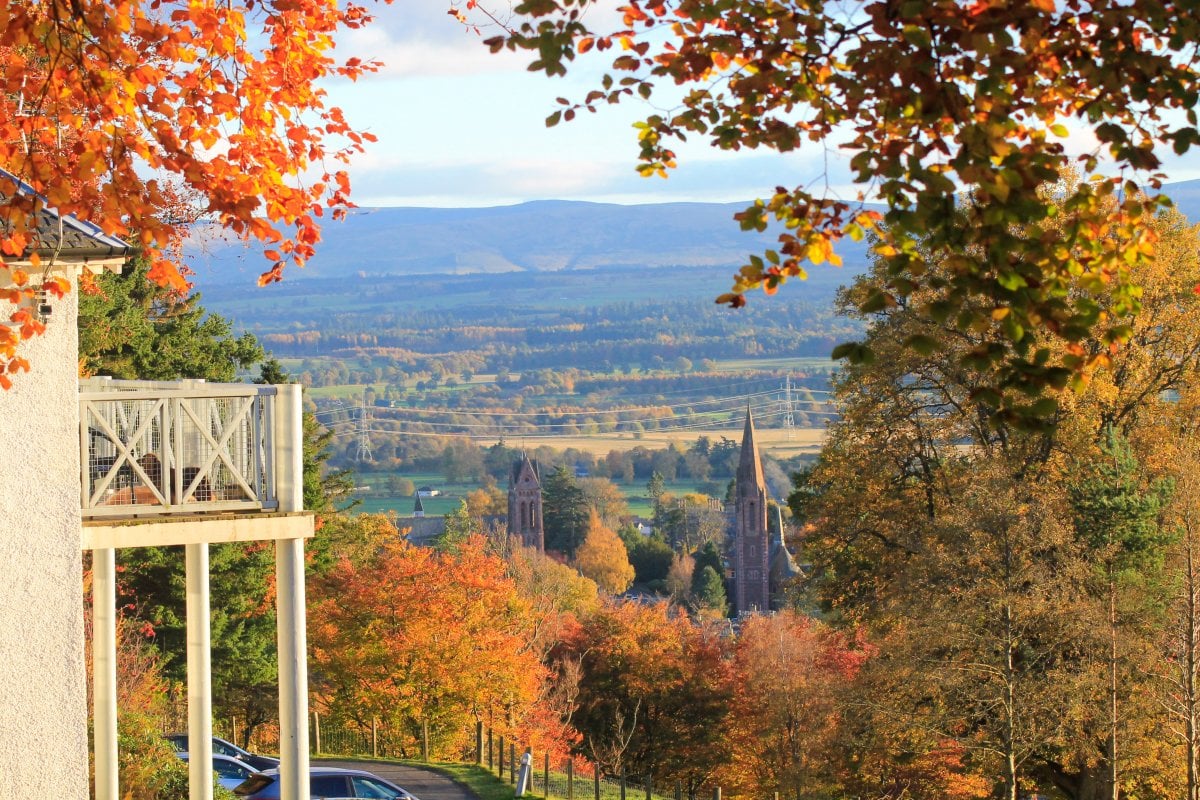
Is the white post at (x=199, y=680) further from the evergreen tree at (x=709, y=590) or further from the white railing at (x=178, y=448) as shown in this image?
the evergreen tree at (x=709, y=590)

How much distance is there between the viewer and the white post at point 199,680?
10.4 meters

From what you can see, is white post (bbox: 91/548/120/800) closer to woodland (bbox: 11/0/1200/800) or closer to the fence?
woodland (bbox: 11/0/1200/800)

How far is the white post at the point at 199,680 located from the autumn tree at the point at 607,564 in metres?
93.0

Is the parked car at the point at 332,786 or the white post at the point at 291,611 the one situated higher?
the white post at the point at 291,611

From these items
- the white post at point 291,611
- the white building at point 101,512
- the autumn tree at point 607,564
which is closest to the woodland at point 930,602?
the white post at point 291,611

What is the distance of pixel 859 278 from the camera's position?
2653cm

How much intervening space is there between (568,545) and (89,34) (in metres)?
115

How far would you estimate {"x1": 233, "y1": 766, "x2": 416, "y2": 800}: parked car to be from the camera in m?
19.7

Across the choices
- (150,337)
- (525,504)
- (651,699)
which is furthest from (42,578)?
(525,504)

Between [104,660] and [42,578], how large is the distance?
1.46 m

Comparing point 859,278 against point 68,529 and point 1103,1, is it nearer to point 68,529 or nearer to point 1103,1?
point 68,529

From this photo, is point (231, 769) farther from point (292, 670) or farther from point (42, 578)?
point (42, 578)

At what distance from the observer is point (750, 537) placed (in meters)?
126

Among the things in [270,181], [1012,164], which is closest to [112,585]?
[270,181]
